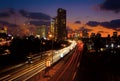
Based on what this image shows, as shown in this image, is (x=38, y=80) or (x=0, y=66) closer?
(x=38, y=80)

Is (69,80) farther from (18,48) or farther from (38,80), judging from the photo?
(18,48)

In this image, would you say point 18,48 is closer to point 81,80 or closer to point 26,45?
point 26,45

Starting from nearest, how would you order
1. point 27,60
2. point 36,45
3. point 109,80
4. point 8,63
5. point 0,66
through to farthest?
1. point 109,80
2. point 0,66
3. point 8,63
4. point 27,60
5. point 36,45

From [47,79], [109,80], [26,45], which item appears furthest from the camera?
[26,45]

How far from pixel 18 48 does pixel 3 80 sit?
57636 millimetres

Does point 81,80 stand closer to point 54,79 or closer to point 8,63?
point 54,79

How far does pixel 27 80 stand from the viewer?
149ft

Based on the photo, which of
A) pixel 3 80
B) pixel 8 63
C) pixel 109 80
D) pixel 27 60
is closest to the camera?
pixel 3 80

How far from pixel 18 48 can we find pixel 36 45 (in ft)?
83.2

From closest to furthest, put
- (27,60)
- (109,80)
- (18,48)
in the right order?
(109,80) < (27,60) < (18,48)

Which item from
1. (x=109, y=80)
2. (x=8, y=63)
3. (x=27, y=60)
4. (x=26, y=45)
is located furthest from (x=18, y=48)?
(x=109, y=80)

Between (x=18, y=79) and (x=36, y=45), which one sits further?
(x=36, y=45)

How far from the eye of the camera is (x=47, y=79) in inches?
1861

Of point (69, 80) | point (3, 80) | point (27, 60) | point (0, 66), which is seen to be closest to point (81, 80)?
point (69, 80)
